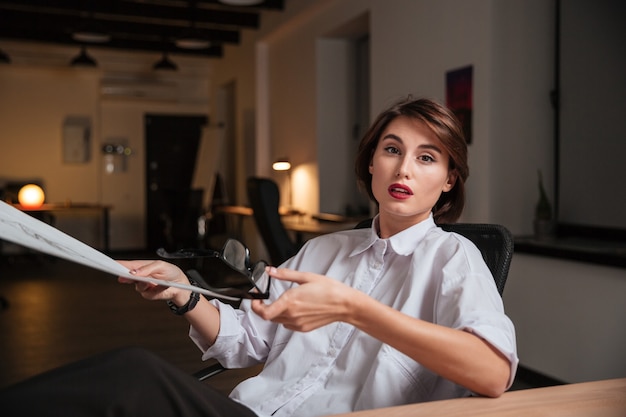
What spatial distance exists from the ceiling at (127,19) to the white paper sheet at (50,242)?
20.2ft

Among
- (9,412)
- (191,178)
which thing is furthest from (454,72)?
(191,178)

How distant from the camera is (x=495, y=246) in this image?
168cm

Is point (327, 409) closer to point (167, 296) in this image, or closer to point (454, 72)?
point (167, 296)

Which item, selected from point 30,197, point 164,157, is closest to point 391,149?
point 30,197

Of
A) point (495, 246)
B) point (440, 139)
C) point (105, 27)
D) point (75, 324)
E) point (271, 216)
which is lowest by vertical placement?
point (75, 324)

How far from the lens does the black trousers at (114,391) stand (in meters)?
0.95

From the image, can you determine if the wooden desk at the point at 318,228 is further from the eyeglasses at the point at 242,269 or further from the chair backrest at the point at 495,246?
the eyeglasses at the point at 242,269

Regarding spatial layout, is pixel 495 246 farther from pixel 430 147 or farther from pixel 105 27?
pixel 105 27

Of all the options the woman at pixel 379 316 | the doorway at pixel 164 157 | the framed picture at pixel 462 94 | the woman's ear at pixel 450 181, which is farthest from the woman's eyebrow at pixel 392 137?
the doorway at pixel 164 157

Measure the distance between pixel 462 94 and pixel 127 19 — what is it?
5706 millimetres

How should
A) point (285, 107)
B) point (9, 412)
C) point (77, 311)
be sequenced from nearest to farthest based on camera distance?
1. point (9, 412)
2. point (77, 311)
3. point (285, 107)

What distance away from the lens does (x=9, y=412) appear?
0.94 meters

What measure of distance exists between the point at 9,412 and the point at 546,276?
301 centimetres

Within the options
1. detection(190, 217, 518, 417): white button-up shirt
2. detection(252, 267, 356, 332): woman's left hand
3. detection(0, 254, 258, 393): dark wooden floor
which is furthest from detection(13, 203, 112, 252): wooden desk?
detection(252, 267, 356, 332): woman's left hand
